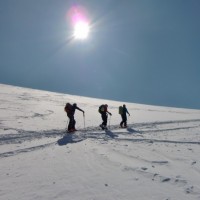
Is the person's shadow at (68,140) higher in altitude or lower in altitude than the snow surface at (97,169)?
higher

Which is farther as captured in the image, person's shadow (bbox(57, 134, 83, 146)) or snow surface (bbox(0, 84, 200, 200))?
person's shadow (bbox(57, 134, 83, 146))

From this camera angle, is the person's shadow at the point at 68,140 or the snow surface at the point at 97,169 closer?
the snow surface at the point at 97,169

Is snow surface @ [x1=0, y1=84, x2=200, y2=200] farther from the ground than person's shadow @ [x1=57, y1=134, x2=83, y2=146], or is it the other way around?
person's shadow @ [x1=57, y1=134, x2=83, y2=146]

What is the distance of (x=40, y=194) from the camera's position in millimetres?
8617

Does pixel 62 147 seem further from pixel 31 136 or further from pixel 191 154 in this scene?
pixel 191 154

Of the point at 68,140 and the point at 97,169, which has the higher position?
the point at 68,140

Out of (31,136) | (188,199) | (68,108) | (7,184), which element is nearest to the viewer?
(188,199)

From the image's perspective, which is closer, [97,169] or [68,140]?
[97,169]

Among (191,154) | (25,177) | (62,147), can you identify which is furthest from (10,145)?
(191,154)

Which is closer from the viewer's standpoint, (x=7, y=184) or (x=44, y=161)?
(x=7, y=184)

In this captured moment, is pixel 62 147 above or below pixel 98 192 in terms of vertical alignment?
above

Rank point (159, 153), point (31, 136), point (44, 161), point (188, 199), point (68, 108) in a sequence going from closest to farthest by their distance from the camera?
point (188, 199)
point (44, 161)
point (159, 153)
point (31, 136)
point (68, 108)

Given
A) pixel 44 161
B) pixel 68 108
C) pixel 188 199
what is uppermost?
pixel 68 108

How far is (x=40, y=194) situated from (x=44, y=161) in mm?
3275
